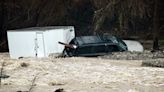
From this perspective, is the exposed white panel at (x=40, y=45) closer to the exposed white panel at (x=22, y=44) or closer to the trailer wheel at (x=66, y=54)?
the exposed white panel at (x=22, y=44)

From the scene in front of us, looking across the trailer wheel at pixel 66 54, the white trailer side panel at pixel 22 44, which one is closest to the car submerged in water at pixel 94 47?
the trailer wheel at pixel 66 54

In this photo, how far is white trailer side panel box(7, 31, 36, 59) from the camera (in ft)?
70.0

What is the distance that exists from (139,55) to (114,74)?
20.0 ft

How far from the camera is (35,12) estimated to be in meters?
28.5

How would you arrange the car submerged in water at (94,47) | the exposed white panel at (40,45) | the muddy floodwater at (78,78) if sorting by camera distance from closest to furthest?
the muddy floodwater at (78,78) → the car submerged in water at (94,47) → the exposed white panel at (40,45)

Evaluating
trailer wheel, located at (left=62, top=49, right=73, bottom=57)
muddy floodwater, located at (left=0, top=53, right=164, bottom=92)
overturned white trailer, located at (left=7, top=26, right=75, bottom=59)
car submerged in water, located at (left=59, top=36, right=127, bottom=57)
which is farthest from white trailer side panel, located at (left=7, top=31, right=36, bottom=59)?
muddy floodwater, located at (left=0, top=53, right=164, bottom=92)

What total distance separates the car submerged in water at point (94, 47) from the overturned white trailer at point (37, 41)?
113 centimetres

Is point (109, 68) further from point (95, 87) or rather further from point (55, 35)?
point (55, 35)

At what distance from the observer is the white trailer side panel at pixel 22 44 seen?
840 inches

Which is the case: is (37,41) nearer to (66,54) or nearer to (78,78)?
(66,54)

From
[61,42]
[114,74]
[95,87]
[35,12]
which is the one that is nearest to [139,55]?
[61,42]

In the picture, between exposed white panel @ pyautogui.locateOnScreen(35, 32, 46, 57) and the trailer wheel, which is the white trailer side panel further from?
the trailer wheel

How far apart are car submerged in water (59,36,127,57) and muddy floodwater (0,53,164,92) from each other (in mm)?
4384

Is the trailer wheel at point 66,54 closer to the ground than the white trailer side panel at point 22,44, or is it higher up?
closer to the ground
